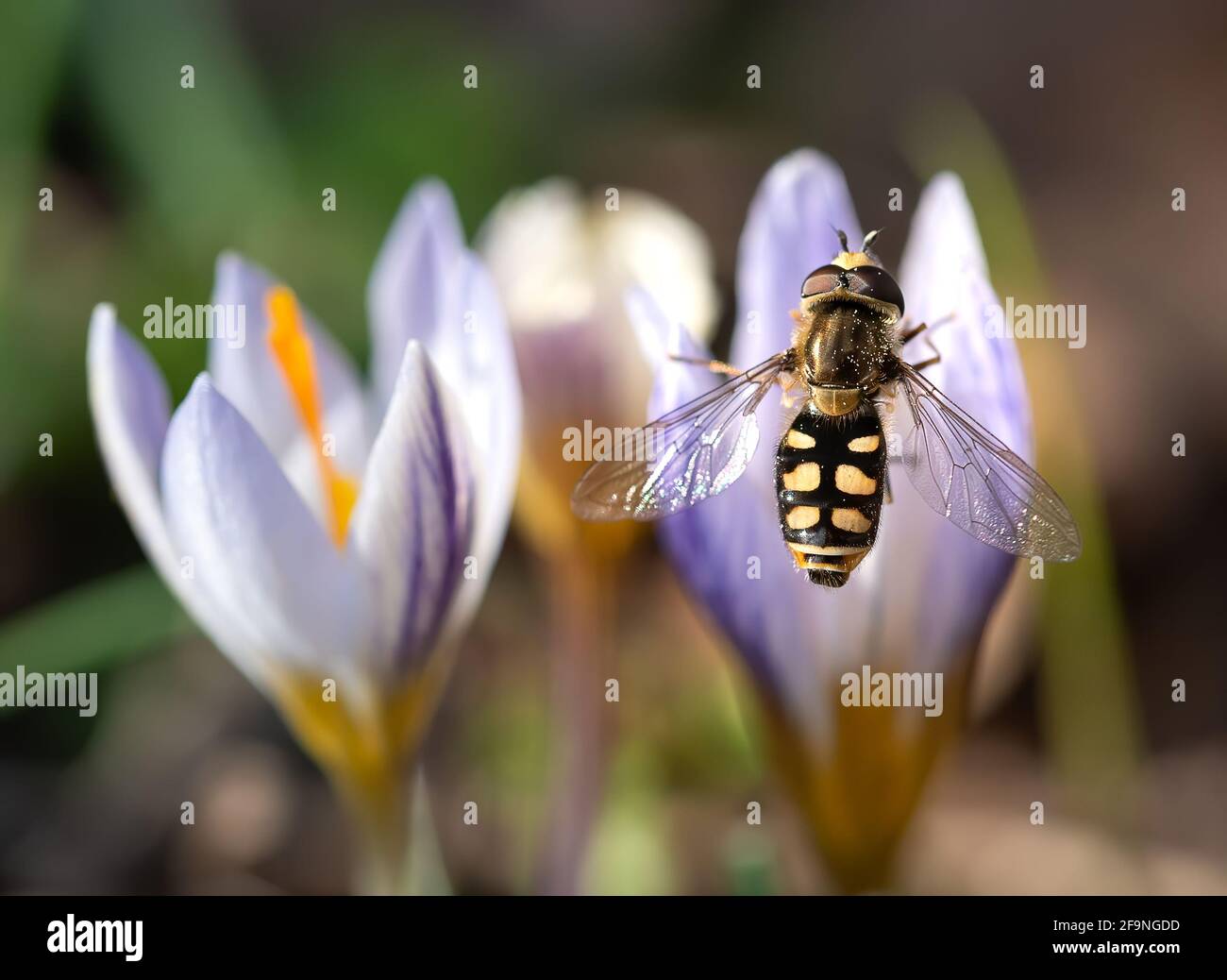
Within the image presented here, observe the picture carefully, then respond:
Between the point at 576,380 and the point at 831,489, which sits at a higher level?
the point at 576,380

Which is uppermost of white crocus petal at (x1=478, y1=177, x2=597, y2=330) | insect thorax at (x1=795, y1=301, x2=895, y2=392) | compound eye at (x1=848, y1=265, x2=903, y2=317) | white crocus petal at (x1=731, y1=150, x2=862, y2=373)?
white crocus petal at (x1=478, y1=177, x2=597, y2=330)

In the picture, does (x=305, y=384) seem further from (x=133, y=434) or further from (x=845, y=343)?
(x=845, y=343)

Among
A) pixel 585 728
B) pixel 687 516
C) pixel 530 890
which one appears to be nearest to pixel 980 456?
pixel 687 516

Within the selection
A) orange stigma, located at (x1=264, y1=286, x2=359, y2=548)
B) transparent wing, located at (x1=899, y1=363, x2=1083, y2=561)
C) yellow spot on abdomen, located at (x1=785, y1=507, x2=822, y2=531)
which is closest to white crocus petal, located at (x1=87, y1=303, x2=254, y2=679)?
orange stigma, located at (x1=264, y1=286, x2=359, y2=548)

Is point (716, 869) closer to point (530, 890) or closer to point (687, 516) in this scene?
point (530, 890)

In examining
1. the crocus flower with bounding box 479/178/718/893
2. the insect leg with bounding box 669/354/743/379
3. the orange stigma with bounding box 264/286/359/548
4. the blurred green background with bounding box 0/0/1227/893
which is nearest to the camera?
the insect leg with bounding box 669/354/743/379

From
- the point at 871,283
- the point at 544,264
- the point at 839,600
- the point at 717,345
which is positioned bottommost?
the point at 839,600

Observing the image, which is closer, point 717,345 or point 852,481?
point 852,481

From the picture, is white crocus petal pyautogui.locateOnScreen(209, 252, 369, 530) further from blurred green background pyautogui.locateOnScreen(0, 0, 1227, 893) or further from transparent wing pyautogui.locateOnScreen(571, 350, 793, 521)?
blurred green background pyautogui.locateOnScreen(0, 0, 1227, 893)

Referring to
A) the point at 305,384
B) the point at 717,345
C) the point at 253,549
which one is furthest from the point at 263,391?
the point at 717,345
